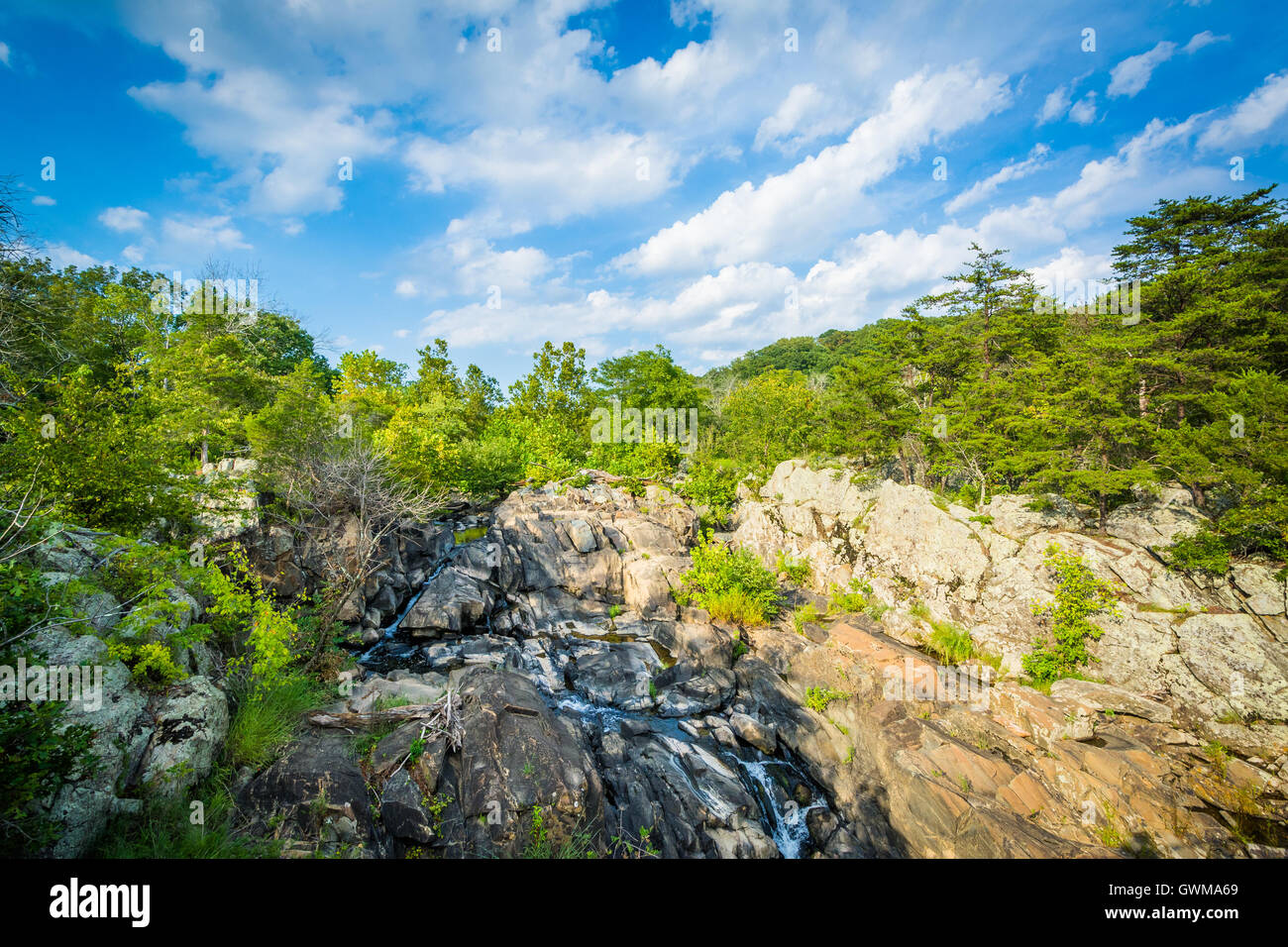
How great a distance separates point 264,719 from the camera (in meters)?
6.13

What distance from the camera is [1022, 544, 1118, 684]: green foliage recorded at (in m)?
11.9

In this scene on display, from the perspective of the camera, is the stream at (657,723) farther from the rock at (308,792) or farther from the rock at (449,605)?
the rock at (308,792)

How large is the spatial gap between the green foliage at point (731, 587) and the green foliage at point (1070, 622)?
7.16 m

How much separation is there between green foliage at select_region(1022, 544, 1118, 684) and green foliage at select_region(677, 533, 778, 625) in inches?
282

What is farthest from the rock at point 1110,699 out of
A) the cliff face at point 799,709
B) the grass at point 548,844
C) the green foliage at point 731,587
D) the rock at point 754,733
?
the grass at point 548,844

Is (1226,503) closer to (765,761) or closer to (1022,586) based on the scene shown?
(1022,586)

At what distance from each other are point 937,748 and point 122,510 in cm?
1630

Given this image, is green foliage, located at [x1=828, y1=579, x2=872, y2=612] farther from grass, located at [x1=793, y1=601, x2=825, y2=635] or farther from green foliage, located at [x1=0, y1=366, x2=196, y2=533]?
green foliage, located at [x1=0, y1=366, x2=196, y2=533]

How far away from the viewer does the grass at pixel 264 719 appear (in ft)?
18.7

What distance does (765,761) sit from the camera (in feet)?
34.2

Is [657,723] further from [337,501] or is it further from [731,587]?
[337,501]

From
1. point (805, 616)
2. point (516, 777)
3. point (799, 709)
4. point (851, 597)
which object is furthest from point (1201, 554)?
point (516, 777)
